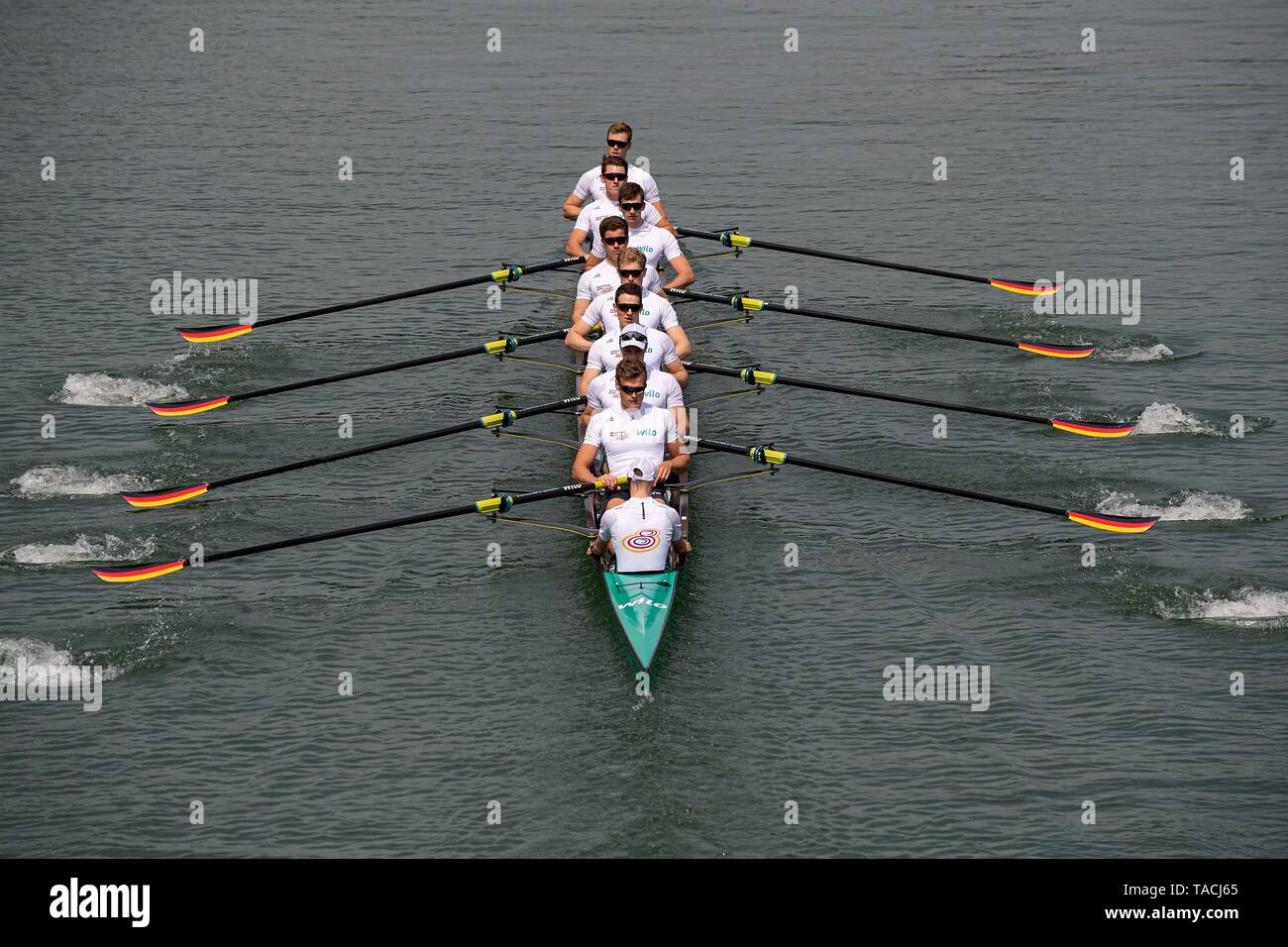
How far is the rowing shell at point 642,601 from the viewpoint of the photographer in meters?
16.8

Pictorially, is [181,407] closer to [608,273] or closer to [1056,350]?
[608,273]

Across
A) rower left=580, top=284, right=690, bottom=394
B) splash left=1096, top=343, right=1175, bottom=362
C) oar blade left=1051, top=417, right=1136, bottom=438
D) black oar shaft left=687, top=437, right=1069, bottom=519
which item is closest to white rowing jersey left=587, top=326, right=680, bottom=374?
rower left=580, top=284, right=690, bottom=394

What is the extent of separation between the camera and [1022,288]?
1083 inches

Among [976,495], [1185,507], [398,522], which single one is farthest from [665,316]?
[1185,507]

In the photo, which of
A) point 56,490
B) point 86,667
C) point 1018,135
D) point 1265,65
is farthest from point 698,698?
point 1265,65

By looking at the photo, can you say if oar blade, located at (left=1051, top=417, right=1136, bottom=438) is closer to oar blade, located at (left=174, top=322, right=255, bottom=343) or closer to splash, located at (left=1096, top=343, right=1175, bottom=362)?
splash, located at (left=1096, top=343, right=1175, bottom=362)

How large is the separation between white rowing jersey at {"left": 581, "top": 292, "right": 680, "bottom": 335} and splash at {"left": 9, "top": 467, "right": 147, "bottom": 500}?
5951 mm

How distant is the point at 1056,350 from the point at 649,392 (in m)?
7.57

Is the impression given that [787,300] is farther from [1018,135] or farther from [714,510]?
[1018,135]

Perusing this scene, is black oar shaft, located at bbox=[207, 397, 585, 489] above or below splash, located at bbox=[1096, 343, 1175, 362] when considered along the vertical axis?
below

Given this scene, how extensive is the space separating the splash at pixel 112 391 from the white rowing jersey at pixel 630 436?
27.7ft

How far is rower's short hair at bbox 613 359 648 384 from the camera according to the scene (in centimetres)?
1780

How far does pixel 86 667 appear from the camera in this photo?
17391 mm
